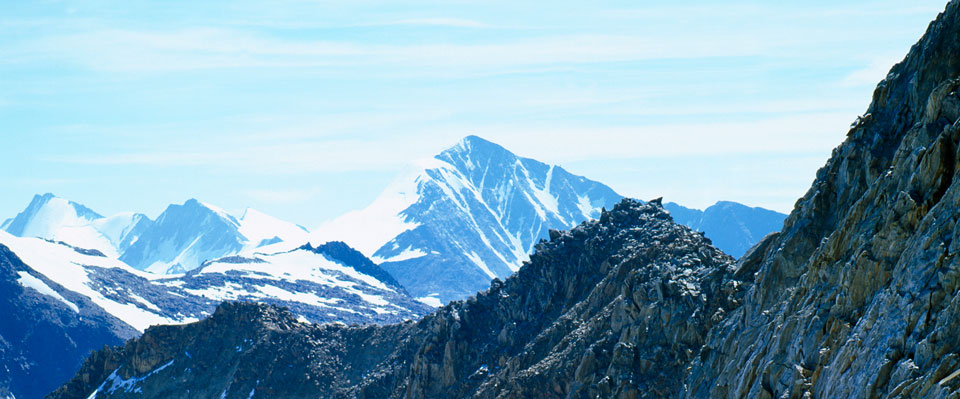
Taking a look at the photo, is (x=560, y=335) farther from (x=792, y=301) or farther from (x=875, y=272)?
(x=875, y=272)

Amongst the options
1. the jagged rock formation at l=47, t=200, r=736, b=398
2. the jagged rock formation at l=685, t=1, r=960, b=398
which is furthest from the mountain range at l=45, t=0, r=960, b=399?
the jagged rock formation at l=47, t=200, r=736, b=398

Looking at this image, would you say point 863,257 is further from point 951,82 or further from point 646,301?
point 646,301

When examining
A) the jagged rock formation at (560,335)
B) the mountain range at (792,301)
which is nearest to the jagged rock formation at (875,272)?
the mountain range at (792,301)

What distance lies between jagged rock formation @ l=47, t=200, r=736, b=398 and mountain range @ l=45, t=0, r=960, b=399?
0.24 m

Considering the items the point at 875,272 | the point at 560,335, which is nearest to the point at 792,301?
the point at 875,272

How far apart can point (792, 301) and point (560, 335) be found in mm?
68653

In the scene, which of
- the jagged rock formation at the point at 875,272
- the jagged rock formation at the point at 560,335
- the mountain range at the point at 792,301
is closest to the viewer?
the jagged rock formation at the point at 875,272

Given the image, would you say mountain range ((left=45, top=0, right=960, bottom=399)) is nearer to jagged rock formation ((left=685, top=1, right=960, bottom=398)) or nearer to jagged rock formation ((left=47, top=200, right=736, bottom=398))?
jagged rock formation ((left=685, top=1, right=960, bottom=398))

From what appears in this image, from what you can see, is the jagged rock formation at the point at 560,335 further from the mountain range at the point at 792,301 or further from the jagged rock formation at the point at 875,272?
the jagged rock formation at the point at 875,272

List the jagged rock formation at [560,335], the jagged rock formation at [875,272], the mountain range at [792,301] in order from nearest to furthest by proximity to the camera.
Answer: the jagged rock formation at [875,272] → the mountain range at [792,301] → the jagged rock formation at [560,335]

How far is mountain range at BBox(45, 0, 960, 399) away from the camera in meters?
45.4

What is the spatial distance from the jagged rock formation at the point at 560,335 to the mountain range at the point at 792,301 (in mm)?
238

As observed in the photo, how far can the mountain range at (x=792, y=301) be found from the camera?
1786 inches

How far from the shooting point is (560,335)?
128 meters
